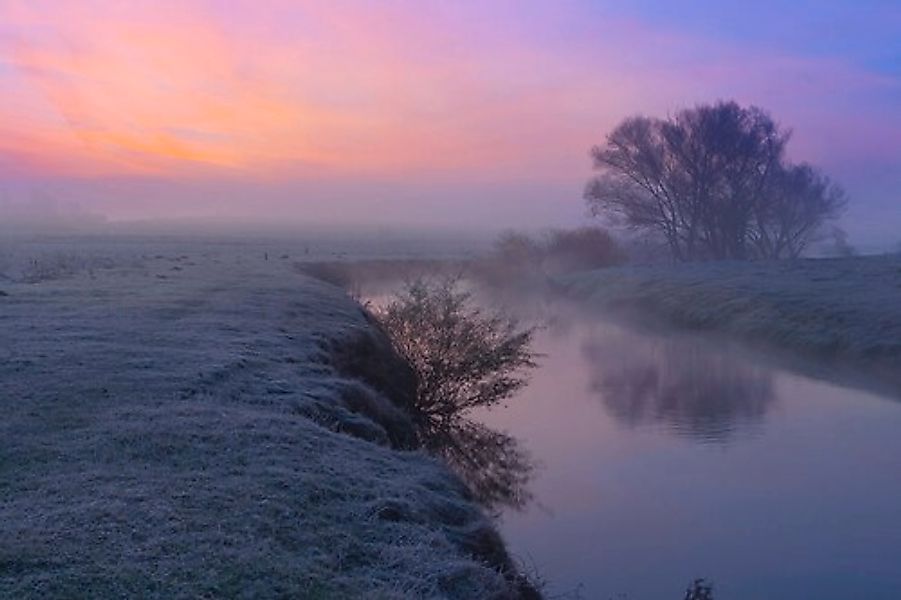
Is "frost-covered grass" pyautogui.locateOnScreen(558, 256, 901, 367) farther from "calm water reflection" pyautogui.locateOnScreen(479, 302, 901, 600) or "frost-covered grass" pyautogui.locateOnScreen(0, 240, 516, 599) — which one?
"frost-covered grass" pyautogui.locateOnScreen(0, 240, 516, 599)

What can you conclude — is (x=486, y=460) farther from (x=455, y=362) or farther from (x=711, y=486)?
(x=711, y=486)

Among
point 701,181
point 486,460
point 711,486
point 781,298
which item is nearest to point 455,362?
point 486,460

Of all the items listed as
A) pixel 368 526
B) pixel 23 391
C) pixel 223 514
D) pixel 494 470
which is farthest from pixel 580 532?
pixel 23 391

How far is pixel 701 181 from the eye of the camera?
194ft

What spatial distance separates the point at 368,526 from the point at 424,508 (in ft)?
3.86

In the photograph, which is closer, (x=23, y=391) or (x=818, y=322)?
(x=23, y=391)

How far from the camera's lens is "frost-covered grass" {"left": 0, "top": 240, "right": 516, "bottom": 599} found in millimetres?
6258

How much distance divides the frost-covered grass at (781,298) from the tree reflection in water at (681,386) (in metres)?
2.51

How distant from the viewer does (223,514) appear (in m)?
7.29

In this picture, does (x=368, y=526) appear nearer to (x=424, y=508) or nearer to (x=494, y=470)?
(x=424, y=508)

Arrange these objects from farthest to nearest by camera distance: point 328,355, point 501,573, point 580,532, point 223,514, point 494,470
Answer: point 328,355
point 494,470
point 580,532
point 501,573
point 223,514

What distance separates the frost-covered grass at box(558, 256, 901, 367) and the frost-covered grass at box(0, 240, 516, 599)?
16997 mm

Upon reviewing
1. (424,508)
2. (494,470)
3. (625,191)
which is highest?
(625,191)

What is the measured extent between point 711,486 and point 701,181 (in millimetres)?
47889
